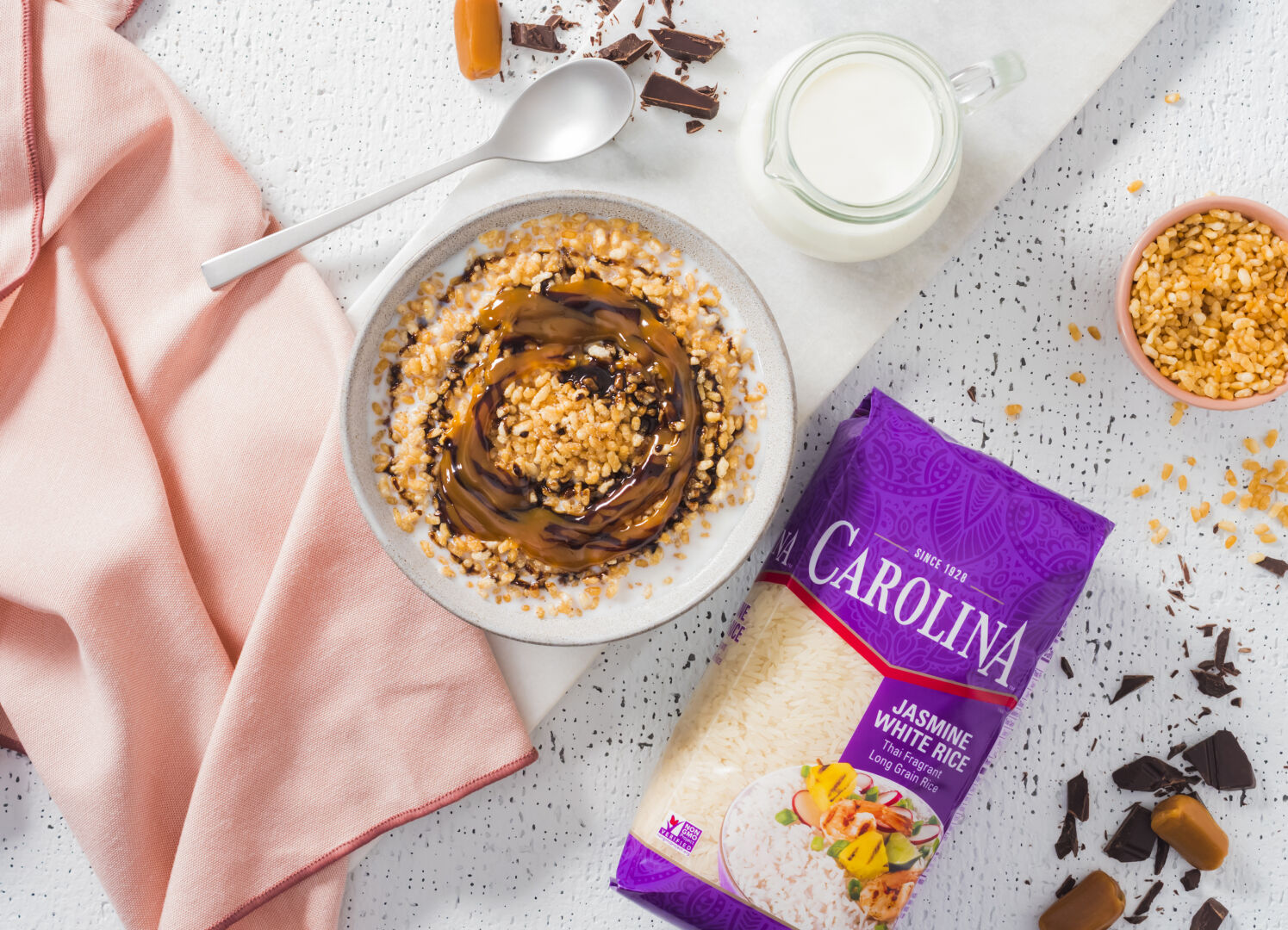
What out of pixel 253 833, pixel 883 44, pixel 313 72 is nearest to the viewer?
pixel 883 44

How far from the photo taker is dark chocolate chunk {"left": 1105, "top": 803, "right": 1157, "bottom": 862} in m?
1.28

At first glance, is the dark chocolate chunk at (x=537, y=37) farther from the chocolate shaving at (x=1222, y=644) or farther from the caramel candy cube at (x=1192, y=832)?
the caramel candy cube at (x=1192, y=832)

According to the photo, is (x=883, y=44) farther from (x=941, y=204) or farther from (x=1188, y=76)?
(x=1188, y=76)

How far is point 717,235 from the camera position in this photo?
118cm

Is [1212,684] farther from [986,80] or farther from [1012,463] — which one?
[986,80]

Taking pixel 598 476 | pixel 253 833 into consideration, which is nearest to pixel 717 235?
pixel 598 476

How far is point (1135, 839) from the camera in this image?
4.18ft

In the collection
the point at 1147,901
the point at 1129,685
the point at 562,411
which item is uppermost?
the point at 562,411

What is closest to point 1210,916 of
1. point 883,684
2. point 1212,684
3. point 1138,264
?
point 1212,684

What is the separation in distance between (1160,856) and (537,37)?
1545mm

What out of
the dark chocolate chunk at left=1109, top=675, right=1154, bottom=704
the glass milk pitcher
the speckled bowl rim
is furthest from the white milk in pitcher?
the dark chocolate chunk at left=1109, top=675, right=1154, bottom=704

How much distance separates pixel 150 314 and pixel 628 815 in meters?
0.99

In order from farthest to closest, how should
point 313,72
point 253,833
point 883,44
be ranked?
point 313,72, point 253,833, point 883,44

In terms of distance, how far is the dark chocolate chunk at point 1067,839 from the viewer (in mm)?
1291
